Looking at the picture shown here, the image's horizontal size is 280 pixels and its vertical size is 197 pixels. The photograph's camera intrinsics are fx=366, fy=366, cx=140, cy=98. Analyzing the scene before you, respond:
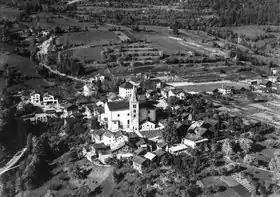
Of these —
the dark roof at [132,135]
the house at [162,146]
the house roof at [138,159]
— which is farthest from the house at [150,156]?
the dark roof at [132,135]

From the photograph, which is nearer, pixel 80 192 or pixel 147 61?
pixel 80 192

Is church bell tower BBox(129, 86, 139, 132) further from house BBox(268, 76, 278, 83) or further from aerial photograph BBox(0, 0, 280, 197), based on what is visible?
house BBox(268, 76, 278, 83)

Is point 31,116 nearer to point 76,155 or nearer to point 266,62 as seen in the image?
point 76,155

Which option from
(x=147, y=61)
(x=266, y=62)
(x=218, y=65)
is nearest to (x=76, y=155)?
(x=147, y=61)

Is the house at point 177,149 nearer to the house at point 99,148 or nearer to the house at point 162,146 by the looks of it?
the house at point 162,146

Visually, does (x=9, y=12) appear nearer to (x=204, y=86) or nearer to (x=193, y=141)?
(x=204, y=86)

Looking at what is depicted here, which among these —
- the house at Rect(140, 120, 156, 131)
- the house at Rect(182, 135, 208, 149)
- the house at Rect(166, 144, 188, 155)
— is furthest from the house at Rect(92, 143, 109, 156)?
the house at Rect(182, 135, 208, 149)

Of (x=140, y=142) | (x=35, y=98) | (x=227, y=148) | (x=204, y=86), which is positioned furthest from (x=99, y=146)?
(x=204, y=86)
